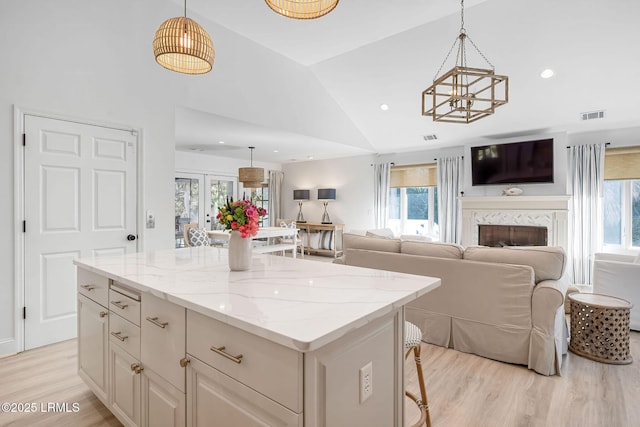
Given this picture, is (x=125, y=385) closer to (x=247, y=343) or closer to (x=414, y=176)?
(x=247, y=343)

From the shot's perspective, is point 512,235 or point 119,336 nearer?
point 119,336

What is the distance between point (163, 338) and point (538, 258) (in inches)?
102

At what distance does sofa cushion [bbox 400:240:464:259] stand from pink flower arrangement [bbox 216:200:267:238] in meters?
1.85

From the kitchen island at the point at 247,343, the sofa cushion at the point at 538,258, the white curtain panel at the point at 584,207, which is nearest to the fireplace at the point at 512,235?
the white curtain panel at the point at 584,207

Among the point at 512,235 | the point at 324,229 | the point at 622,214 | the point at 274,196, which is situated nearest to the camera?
the point at 622,214

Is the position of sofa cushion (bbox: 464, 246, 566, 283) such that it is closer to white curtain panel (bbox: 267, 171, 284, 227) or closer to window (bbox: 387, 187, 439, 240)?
window (bbox: 387, 187, 439, 240)

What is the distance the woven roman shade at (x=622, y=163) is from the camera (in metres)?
4.86

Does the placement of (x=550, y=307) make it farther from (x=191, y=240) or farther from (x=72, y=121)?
(x=191, y=240)

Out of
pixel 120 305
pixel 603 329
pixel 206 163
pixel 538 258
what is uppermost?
pixel 206 163

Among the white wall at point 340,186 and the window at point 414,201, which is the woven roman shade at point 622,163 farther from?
the white wall at point 340,186

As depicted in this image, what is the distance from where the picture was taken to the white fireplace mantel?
5219 mm

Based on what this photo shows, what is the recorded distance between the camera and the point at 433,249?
2984 mm

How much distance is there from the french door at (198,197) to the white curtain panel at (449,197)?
15.4 ft

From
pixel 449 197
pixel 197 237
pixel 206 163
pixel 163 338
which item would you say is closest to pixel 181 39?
pixel 163 338
